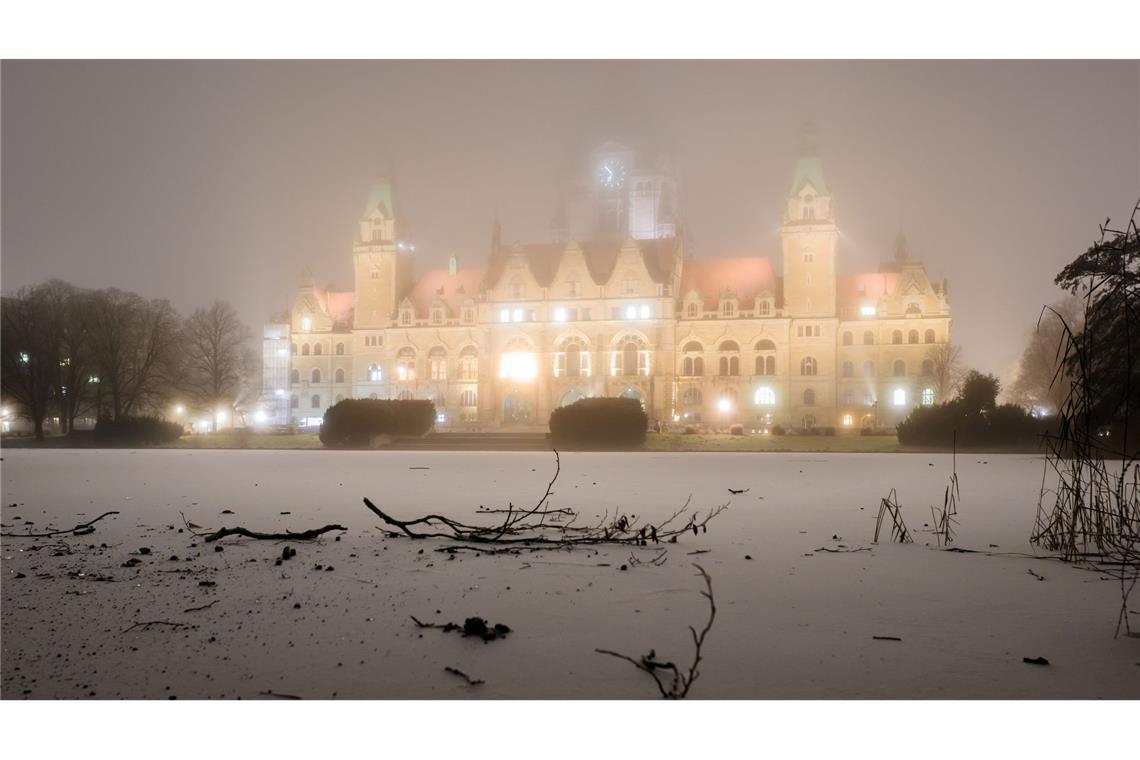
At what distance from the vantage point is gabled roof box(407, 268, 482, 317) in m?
77.5

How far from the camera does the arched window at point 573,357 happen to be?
69688 millimetres

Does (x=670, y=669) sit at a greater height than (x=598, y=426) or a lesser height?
lesser

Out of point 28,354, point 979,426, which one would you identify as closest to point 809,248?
point 979,426

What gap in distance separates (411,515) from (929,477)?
1045 cm

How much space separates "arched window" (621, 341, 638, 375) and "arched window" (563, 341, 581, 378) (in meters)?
4.17

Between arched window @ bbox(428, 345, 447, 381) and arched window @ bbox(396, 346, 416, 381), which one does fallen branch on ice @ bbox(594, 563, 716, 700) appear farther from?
arched window @ bbox(396, 346, 416, 381)

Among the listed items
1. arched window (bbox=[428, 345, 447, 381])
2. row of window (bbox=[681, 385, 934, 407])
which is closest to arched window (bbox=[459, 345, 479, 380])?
arched window (bbox=[428, 345, 447, 381])

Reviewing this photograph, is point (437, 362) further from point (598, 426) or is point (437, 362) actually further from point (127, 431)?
point (598, 426)

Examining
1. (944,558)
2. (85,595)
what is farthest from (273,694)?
(944,558)

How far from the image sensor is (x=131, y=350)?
4119 cm

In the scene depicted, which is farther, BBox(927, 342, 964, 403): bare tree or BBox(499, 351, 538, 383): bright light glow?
BBox(499, 351, 538, 383): bright light glow

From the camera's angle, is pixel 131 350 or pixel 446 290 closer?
pixel 131 350

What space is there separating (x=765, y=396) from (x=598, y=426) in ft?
140

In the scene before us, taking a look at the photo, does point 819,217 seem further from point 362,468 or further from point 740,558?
point 740,558
